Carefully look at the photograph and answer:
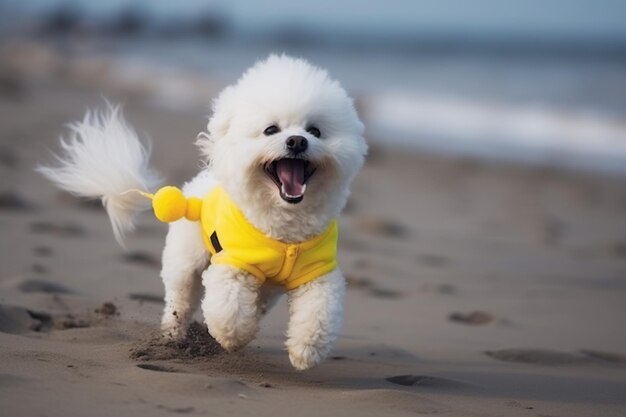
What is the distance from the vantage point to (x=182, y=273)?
183 inches

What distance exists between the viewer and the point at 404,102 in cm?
2147

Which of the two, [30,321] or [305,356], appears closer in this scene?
[305,356]

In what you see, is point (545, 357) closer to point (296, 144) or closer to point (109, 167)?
point (296, 144)

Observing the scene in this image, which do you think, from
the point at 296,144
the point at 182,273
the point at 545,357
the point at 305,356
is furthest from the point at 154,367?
the point at 545,357

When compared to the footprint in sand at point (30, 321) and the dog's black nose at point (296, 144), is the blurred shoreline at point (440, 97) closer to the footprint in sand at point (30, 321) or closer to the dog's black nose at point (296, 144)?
the footprint in sand at point (30, 321)

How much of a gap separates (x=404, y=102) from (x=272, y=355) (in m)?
17.2

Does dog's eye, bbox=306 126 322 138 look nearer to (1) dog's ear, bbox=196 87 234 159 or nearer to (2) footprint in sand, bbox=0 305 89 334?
(1) dog's ear, bbox=196 87 234 159

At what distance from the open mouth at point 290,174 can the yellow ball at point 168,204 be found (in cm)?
48

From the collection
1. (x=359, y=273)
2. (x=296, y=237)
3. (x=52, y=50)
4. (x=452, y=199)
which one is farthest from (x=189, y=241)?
(x=52, y=50)

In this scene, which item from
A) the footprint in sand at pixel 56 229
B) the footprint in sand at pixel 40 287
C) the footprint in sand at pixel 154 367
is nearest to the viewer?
the footprint in sand at pixel 154 367

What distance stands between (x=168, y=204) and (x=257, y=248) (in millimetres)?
459

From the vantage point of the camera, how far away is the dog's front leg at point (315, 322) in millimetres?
4082

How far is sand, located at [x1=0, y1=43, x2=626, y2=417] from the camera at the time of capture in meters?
3.72

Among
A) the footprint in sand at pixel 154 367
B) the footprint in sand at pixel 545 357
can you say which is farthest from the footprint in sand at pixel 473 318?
the footprint in sand at pixel 154 367
